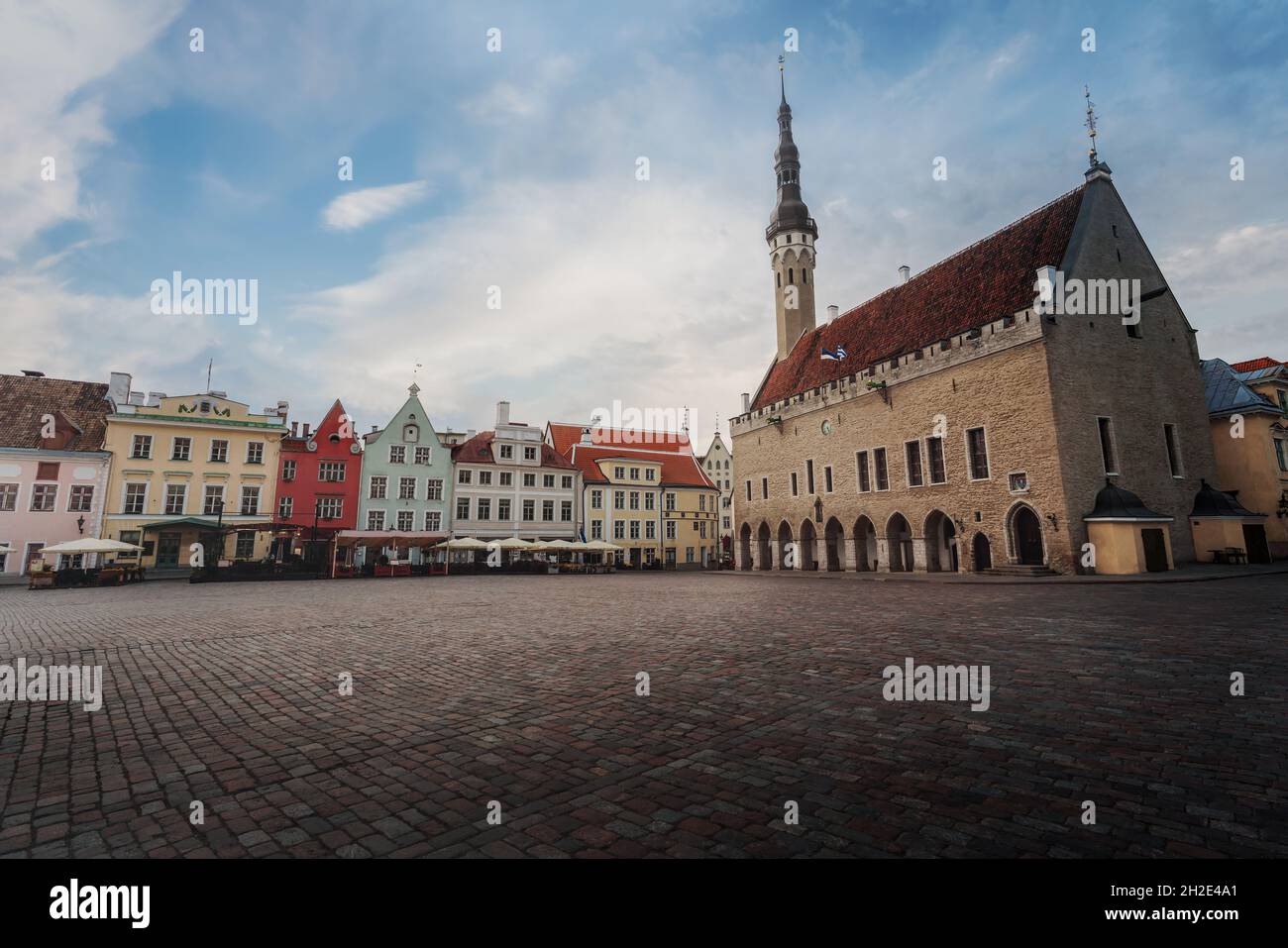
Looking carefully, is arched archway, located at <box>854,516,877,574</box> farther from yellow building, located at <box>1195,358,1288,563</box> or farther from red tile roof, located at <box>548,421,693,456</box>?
red tile roof, located at <box>548,421,693,456</box>

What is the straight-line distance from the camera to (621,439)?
56.9 m

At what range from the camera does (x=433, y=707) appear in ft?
18.3

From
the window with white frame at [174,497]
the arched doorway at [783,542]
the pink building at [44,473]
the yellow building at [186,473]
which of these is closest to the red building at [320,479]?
the yellow building at [186,473]

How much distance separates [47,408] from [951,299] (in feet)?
177

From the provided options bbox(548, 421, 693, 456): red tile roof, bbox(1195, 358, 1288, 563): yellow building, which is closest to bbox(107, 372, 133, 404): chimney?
bbox(548, 421, 693, 456): red tile roof

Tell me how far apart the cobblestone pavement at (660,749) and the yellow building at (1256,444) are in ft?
94.5

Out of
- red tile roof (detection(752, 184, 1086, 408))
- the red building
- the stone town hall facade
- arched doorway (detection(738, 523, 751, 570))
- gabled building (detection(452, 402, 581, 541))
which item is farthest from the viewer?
gabled building (detection(452, 402, 581, 541))

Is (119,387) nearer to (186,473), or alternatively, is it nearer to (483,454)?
(186,473)

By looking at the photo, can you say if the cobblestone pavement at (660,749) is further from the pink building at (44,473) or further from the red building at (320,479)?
the pink building at (44,473)

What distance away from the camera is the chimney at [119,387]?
3700cm

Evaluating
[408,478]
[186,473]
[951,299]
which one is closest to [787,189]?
[951,299]

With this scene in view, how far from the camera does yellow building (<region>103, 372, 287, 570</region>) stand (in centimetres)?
3509

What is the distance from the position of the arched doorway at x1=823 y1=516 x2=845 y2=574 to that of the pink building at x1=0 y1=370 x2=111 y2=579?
1708 inches
